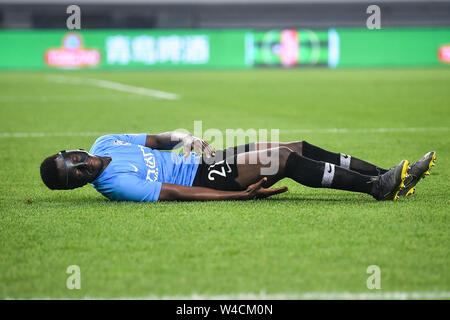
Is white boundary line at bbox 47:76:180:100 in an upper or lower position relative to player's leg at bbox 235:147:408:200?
upper

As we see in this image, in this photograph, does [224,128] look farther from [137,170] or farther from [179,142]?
[137,170]

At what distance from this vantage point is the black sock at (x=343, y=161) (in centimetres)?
579

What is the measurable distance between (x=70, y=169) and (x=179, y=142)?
3.31 ft

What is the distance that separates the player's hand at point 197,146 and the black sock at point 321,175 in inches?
26.0

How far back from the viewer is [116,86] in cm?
2270

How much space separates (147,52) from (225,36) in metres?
3.77

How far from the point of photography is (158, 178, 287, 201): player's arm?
540 cm

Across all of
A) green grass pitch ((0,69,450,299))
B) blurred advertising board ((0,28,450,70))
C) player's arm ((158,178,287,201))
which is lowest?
green grass pitch ((0,69,450,299))

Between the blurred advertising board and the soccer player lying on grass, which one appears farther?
the blurred advertising board

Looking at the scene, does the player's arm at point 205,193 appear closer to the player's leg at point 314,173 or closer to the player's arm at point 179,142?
the player's leg at point 314,173

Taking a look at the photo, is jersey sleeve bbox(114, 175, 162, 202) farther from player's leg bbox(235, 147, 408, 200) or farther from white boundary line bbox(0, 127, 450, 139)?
white boundary line bbox(0, 127, 450, 139)

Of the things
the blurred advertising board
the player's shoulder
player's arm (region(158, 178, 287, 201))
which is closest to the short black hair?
the player's shoulder

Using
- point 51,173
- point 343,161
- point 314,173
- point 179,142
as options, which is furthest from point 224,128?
point 51,173
